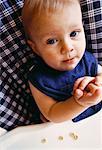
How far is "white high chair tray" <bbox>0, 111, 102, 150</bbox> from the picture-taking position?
94 centimetres

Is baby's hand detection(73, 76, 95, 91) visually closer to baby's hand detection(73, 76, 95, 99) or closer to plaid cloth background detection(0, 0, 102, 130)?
baby's hand detection(73, 76, 95, 99)

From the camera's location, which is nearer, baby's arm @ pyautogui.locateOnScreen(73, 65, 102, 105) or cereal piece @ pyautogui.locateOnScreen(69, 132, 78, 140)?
baby's arm @ pyautogui.locateOnScreen(73, 65, 102, 105)

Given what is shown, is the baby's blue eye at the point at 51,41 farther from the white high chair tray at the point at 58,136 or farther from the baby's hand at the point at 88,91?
the white high chair tray at the point at 58,136

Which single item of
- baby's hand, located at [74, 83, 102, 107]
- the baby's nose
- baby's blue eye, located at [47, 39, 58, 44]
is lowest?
baby's hand, located at [74, 83, 102, 107]

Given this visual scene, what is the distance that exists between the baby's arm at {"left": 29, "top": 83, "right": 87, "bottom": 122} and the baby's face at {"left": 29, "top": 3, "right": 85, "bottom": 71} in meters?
0.09

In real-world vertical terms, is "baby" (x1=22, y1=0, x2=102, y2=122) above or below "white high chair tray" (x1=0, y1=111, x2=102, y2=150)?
above

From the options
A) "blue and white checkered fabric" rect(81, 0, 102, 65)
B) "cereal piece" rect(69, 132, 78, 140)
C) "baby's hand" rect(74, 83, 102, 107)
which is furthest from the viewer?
"cereal piece" rect(69, 132, 78, 140)

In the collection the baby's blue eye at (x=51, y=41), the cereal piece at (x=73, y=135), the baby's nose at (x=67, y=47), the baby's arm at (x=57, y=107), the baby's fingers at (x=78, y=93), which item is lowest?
the cereal piece at (x=73, y=135)

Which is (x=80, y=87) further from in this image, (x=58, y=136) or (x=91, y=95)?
(x=58, y=136)

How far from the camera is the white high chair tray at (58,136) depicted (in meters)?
0.94

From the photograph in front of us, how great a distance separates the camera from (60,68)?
84 cm


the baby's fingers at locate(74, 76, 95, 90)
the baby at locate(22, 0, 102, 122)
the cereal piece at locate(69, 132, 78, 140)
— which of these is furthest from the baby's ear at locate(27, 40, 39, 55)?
the cereal piece at locate(69, 132, 78, 140)

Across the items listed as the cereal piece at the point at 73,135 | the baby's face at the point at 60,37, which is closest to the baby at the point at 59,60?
the baby's face at the point at 60,37

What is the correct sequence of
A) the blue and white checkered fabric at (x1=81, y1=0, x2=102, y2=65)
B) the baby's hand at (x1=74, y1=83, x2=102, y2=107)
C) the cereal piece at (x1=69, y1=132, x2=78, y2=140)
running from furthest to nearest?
the cereal piece at (x1=69, y1=132, x2=78, y2=140) → the blue and white checkered fabric at (x1=81, y1=0, x2=102, y2=65) → the baby's hand at (x1=74, y1=83, x2=102, y2=107)
